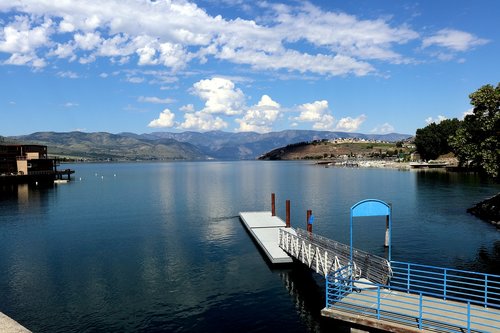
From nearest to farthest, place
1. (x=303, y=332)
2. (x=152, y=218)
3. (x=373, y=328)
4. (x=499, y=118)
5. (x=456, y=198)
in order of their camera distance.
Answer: (x=373, y=328) → (x=303, y=332) → (x=499, y=118) → (x=152, y=218) → (x=456, y=198)

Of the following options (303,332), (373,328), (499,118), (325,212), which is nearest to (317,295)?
(303,332)

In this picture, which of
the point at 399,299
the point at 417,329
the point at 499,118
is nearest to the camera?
the point at 417,329

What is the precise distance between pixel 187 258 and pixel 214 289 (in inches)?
381

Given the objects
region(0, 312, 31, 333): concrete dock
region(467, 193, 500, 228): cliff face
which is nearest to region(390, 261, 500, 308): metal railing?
region(0, 312, 31, 333): concrete dock

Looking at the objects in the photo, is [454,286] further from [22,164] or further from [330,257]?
[22,164]

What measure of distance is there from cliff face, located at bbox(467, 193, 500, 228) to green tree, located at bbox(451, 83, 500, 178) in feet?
29.1

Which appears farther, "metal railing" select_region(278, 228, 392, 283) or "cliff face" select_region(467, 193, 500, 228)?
"cliff face" select_region(467, 193, 500, 228)

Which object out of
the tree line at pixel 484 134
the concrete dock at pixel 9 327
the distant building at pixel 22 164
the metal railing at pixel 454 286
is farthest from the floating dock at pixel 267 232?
the distant building at pixel 22 164

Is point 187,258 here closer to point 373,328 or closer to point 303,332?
point 303,332

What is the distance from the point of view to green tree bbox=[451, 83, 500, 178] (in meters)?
47.3

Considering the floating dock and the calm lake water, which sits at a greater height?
the floating dock

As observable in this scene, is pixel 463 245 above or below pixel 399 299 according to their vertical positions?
below

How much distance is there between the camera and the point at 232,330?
23.9 m

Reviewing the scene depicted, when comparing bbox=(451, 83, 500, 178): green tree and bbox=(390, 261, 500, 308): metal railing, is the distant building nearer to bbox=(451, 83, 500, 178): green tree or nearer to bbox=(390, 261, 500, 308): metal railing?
bbox=(451, 83, 500, 178): green tree
